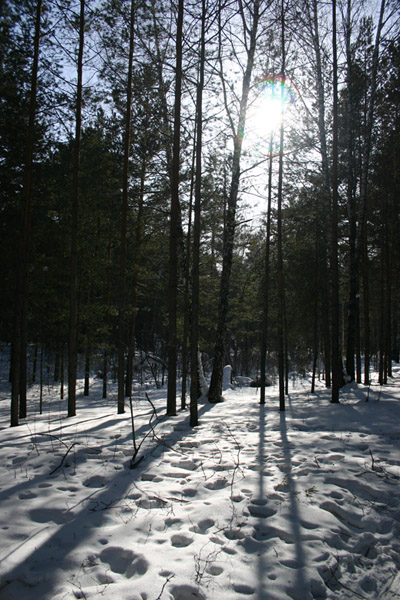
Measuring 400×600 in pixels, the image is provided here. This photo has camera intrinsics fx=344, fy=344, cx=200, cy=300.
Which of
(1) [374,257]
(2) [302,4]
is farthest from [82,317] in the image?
(1) [374,257]

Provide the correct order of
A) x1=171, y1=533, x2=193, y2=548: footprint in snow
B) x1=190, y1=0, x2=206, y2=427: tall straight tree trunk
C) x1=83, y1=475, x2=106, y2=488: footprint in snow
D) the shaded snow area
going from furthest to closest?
1. x1=190, y1=0, x2=206, y2=427: tall straight tree trunk
2. x1=83, y1=475, x2=106, y2=488: footprint in snow
3. x1=171, y1=533, x2=193, y2=548: footprint in snow
4. the shaded snow area

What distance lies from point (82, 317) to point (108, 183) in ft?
16.2

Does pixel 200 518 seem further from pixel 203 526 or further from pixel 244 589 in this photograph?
pixel 244 589

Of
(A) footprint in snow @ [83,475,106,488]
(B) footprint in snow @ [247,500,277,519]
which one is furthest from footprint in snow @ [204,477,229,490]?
(A) footprint in snow @ [83,475,106,488]

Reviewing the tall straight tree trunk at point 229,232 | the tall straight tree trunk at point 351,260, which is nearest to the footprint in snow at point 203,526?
the tall straight tree trunk at point 229,232

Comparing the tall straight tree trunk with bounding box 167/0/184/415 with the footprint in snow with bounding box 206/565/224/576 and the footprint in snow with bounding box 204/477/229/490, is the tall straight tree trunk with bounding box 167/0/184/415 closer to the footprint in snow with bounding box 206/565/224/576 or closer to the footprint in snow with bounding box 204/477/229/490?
the footprint in snow with bounding box 204/477/229/490

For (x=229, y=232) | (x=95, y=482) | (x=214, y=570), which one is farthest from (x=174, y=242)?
(x=214, y=570)

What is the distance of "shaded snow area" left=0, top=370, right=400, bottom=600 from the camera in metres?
2.56

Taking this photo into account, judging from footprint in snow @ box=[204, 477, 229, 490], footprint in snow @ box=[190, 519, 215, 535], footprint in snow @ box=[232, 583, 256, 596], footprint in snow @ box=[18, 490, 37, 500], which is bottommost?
footprint in snow @ box=[204, 477, 229, 490]

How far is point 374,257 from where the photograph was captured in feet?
57.3

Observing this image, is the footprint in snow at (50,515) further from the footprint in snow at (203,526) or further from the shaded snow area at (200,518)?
the footprint in snow at (203,526)

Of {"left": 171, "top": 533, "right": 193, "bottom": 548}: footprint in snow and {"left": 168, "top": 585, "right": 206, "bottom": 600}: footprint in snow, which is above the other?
{"left": 168, "top": 585, "right": 206, "bottom": 600}: footprint in snow

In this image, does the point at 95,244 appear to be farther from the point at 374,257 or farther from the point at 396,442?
the point at 374,257

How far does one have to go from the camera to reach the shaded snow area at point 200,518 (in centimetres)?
256
